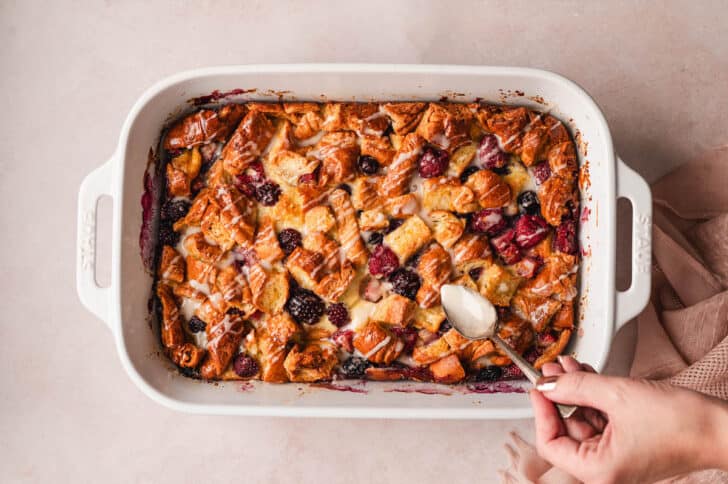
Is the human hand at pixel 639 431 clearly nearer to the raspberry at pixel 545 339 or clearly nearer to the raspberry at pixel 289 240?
the raspberry at pixel 545 339

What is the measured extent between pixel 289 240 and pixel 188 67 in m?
0.69

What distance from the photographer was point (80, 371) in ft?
6.81

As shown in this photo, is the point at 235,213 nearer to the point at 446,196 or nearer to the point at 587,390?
the point at 446,196

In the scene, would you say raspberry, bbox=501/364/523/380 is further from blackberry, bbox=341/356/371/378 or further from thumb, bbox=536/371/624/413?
thumb, bbox=536/371/624/413

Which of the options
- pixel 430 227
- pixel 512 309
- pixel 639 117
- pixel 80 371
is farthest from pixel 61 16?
pixel 639 117

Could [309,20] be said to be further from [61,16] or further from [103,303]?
[103,303]

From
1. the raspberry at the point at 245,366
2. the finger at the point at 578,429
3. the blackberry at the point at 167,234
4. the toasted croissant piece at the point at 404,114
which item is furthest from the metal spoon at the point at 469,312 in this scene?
Answer: the blackberry at the point at 167,234

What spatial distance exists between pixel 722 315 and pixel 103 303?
5.75ft

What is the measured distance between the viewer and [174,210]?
6.21 ft

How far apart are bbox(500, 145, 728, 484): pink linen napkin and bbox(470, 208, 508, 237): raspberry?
0.48 m

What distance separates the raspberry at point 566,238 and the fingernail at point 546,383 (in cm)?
67

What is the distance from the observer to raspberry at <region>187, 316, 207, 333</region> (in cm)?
189

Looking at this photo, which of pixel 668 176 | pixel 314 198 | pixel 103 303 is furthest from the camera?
pixel 668 176

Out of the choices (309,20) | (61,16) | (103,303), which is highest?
(61,16)
